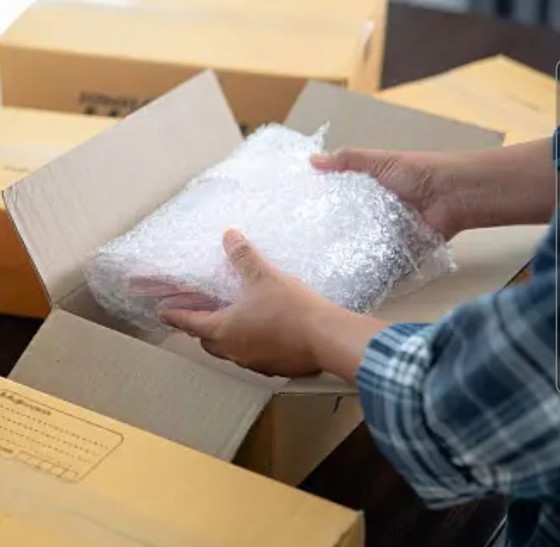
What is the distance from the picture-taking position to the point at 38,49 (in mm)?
1412

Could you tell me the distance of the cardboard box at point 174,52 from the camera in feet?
4.53

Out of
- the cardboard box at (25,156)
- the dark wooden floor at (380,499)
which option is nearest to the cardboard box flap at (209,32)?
the cardboard box at (25,156)

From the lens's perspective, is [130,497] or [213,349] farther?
[213,349]

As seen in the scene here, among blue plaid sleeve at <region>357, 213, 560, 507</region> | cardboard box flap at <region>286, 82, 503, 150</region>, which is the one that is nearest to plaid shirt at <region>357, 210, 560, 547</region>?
blue plaid sleeve at <region>357, 213, 560, 507</region>

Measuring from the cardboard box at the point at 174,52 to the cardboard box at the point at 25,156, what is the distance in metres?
0.07

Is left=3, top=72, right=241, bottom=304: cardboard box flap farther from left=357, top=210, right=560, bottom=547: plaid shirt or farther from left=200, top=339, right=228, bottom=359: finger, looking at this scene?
left=357, top=210, right=560, bottom=547: plaid shirt

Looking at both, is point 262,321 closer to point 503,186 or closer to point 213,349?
point 213,349

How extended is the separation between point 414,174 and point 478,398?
0.49 metres

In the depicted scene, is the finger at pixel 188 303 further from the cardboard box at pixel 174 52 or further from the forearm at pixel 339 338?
the cardboard box at pixel 174 52

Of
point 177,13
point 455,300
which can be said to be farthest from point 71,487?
point 177,13

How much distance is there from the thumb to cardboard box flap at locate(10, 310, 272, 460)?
325mm

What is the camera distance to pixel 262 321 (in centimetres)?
85

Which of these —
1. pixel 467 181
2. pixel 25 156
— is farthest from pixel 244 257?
pixel 25 156

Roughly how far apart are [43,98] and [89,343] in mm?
659
